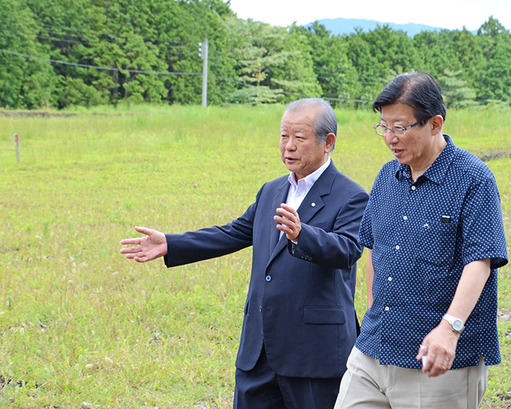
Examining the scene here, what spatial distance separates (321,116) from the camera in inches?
125

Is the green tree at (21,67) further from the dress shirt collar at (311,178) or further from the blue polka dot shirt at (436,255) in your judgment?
the blue polka dot shirt at (436,255)

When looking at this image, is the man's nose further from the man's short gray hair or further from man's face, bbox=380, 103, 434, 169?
man's face, bbox=380, 103, 434, 169

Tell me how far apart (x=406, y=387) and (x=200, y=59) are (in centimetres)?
5362

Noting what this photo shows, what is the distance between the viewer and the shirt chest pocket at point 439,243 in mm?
2387

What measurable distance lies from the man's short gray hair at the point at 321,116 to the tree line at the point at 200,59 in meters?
39.5

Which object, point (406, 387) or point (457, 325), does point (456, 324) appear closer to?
point (457, 325)

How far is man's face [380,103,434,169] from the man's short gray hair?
0.65 metres

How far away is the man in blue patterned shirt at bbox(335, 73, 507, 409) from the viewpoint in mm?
2311

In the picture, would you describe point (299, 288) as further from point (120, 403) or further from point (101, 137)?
point (101, 137)

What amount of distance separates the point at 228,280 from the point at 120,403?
2566 mm

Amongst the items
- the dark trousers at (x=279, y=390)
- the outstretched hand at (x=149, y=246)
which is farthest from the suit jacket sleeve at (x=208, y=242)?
the dark trousers at (x=279, y=390)

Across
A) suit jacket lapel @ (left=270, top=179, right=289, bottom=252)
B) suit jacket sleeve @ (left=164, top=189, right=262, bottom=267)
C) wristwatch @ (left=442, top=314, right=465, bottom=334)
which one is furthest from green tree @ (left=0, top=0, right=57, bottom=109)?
wristwatch @ (left=442, top=314, right=465, bottom=334)

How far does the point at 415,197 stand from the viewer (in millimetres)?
2508

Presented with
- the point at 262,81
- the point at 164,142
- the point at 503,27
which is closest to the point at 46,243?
the point at 164,142
